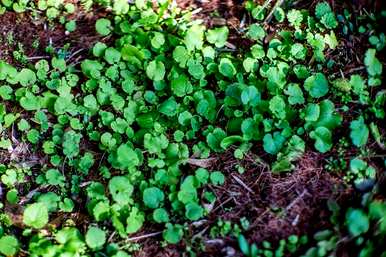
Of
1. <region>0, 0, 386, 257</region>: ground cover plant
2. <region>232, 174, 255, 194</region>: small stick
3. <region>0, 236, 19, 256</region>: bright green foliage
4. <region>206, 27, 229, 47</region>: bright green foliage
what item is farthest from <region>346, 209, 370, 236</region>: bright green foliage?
<region>0, 236, 19, 256</region>: bright green foliage

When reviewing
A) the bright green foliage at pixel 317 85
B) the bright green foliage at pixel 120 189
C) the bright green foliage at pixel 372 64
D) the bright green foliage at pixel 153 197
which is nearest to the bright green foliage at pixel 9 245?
the bright green foliage at pixel 120 189

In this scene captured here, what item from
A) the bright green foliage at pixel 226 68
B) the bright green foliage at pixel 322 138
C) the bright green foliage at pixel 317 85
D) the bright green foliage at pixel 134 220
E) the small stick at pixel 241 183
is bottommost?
the bright green foliage at pixel 134 220

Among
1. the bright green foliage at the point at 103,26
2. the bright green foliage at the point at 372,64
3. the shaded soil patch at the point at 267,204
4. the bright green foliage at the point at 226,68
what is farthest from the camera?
the bright green foliage at the point at 103,26

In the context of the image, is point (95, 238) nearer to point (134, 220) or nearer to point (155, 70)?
point (134, 220)

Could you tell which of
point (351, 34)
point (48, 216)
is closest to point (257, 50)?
point (351, 34)

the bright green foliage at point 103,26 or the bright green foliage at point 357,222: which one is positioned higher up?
the bright green foliage at point 103,26

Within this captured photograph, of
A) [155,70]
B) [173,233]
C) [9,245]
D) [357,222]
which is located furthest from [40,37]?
[357,222]

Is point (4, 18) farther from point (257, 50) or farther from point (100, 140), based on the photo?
point (257, 50)

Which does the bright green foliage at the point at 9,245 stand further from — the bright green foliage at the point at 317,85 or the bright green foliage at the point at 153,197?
the bright green foliage at the point at 317,85
